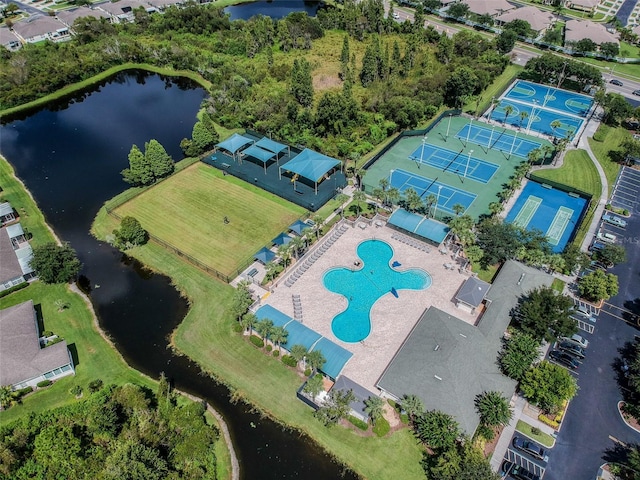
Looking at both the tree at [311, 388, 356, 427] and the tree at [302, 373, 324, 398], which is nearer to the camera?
the tree at [311, 388, 356, 427]

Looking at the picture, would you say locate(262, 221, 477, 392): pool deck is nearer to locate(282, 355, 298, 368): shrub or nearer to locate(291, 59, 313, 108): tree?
locate(282, 355, 298, 368): shrub

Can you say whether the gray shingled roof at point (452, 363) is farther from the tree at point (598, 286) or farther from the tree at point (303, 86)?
the tree at point (303, 86)

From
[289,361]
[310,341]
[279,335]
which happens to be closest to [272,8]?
[279,335]

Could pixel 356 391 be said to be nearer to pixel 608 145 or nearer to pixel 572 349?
pixel 572 349

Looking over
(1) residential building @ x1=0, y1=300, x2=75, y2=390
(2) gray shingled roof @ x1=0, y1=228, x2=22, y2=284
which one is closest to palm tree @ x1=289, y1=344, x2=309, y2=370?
(1) residential building @ x1=0, y1=300, x2=75, y2=390

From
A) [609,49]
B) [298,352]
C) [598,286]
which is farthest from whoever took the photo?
[609,49]
